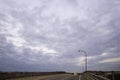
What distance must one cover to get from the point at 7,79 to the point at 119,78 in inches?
750

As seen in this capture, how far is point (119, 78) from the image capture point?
3012 centimetres

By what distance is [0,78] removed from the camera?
37219 mm

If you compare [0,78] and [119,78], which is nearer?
[119,78]

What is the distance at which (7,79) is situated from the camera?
1533 inches

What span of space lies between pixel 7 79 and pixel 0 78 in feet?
6.33

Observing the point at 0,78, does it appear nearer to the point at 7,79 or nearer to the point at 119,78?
the point at 7,79

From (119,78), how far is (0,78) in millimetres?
18980

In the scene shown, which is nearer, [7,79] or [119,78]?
[119,78]

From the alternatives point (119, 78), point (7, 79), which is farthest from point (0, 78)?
point (119, 78)
